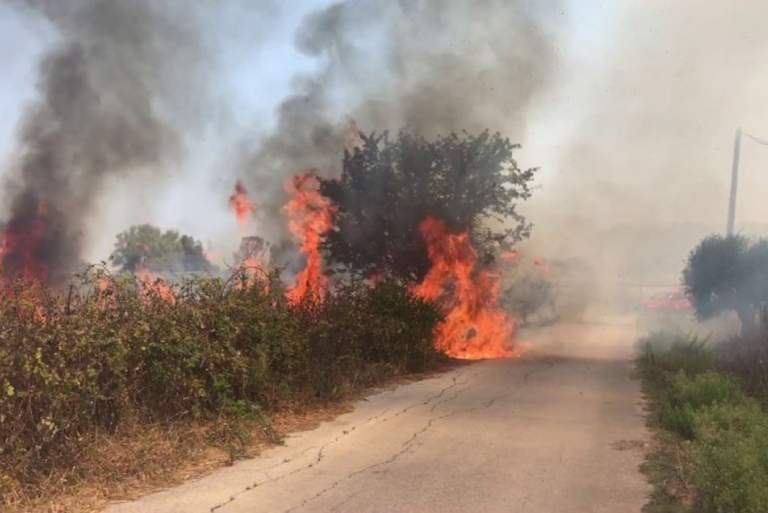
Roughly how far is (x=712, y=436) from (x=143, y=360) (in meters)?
5.05

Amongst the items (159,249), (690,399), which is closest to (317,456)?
(690,399)

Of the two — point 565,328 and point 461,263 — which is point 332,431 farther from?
point 565,328

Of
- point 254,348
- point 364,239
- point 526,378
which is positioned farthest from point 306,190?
point 254,348

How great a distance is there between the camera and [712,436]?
6258 mm

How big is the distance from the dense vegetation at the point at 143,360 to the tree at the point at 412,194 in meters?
6.68

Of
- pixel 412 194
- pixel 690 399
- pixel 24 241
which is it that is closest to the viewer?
pixel 690 399

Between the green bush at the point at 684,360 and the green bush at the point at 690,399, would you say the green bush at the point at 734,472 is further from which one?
the green bush at the point at 684,360

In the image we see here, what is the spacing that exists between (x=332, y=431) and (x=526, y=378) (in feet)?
18.2

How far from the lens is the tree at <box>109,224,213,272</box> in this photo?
33.7 m

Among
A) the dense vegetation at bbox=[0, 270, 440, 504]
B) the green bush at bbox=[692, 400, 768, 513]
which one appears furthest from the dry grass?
the green bush at bbox=[692, 400, 768, 513]

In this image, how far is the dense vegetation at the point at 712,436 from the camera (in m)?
4.46

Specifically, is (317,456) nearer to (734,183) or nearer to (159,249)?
(734,183)

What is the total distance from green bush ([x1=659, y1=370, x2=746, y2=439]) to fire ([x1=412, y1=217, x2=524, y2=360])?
24.7 ft

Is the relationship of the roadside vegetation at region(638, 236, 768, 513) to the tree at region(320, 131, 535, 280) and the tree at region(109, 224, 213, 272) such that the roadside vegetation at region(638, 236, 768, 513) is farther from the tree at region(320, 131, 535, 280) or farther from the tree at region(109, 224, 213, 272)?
the tree at region(109, 224, 213, 272)
